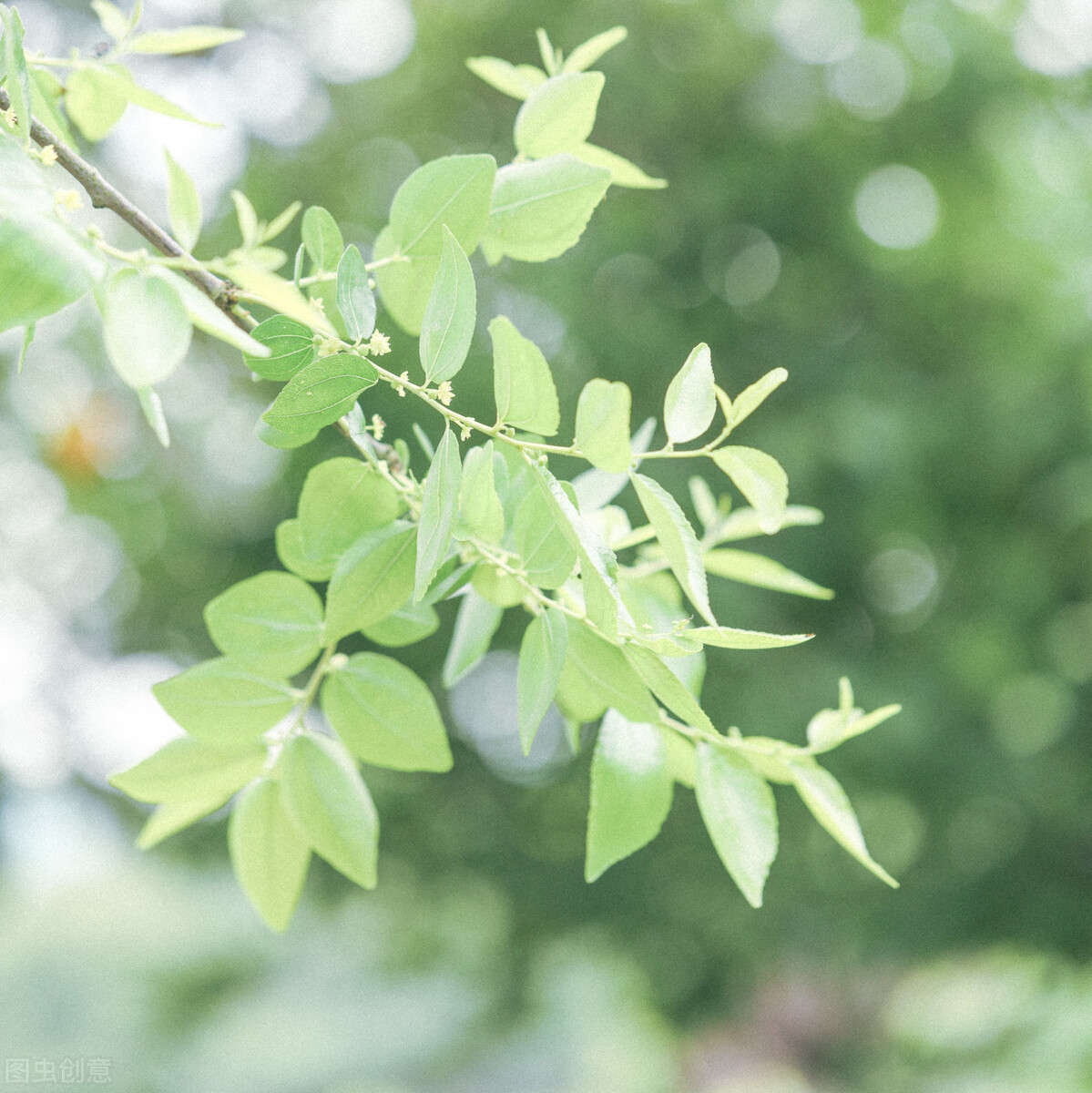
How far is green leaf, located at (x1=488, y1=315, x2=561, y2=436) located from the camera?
150 mm

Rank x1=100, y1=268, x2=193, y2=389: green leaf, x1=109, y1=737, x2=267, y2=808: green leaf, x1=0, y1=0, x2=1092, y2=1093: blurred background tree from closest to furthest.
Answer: x1=100, y1=268, x2=193, y2=389: green leaf < x1=109, y1=737, x2=267, y2=808: green leaf < x1=0, y1=0, x2=1092, y2=1093: blurred background tree

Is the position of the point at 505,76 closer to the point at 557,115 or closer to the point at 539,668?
the point at 557,115

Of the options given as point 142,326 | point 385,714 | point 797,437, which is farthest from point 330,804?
point 797,437

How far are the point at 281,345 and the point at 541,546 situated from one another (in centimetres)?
5

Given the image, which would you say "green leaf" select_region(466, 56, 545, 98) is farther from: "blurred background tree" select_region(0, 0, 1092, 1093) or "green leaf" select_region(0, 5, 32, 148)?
"blurred background tree" select_region(0, 0, 1092, 1093)

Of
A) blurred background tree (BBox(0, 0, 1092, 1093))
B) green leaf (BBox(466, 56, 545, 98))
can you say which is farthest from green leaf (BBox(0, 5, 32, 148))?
blurred background tree (BBox(0, 0, 1092, 1093))

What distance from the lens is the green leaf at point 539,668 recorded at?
157 mm

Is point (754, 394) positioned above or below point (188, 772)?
above

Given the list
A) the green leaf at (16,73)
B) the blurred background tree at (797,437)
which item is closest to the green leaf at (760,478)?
the green leaf at (16,73)

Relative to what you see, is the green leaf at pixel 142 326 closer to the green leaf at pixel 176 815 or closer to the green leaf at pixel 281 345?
the green leaf at pixel 281 345

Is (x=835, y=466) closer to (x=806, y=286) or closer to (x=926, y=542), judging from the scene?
(x=926, y=542)

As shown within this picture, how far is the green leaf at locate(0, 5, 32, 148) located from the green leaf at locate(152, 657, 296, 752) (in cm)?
11

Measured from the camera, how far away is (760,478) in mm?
155

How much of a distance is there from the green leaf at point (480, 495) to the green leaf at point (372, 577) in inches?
0.6
